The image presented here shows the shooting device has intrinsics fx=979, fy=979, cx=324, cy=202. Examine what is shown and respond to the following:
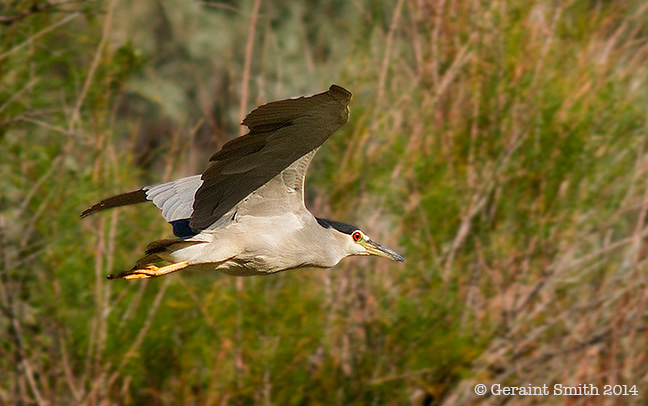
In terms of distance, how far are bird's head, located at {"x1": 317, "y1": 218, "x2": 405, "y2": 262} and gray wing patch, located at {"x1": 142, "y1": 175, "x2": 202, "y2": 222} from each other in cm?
73

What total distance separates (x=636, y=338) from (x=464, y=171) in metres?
1.79

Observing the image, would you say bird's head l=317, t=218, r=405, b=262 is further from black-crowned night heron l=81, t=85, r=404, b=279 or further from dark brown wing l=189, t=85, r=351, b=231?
dark brown wing l=189, t=85, r=351, b=231

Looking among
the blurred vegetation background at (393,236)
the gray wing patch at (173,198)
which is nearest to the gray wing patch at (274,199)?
the gray wing patch at (173,198)

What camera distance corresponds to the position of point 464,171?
7488 millimetres

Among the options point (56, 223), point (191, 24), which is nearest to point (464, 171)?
point (56, 223)

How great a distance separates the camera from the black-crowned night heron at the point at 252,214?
459 cm

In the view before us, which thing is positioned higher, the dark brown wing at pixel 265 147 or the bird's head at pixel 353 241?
the dark brown wing at pixel 265 147

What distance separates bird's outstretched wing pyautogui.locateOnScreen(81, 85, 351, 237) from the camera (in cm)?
431

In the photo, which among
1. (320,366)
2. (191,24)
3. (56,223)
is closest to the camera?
(56,223)

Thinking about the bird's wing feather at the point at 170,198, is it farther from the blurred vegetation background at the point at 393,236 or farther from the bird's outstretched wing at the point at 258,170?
the blurred vegetation background at the point at 393,236

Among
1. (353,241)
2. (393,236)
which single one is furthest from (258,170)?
(393,236)

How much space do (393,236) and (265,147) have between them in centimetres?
281

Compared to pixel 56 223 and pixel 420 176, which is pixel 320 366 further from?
pixel 56 223

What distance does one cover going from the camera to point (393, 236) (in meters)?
7.26
